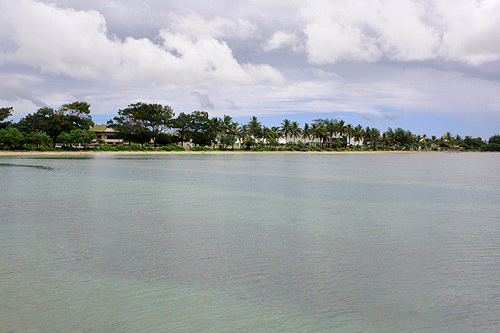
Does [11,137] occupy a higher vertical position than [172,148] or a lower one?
higher

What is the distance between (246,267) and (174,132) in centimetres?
9459

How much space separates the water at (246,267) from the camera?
6.70 metres

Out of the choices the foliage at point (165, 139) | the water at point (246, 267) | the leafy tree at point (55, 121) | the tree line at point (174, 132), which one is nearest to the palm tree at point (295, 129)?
the tree line at point (174, 132)

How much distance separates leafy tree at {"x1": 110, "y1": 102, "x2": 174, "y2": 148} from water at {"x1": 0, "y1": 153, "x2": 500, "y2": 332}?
70.8m

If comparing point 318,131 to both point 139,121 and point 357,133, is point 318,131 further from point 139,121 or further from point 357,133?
point 139,121

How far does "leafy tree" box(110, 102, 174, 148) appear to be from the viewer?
285 feet

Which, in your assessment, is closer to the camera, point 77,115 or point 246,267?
point 246,267

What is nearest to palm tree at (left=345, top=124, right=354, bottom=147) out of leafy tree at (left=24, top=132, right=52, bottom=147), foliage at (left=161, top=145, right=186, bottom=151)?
foliage at (left=161, top=145, right=186, bottom=151)

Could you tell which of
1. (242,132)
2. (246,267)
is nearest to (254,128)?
(242,132)

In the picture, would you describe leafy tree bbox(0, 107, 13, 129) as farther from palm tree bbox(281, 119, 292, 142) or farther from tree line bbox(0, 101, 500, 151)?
palm tree bbox(281, 119, 292, 142)

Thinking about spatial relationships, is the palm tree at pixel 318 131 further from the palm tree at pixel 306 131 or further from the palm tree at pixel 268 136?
the palm tree at pixel 268 136

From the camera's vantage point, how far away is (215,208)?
18.0 meters

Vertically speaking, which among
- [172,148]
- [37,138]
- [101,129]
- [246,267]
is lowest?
[246,267]

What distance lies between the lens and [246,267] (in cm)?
934
